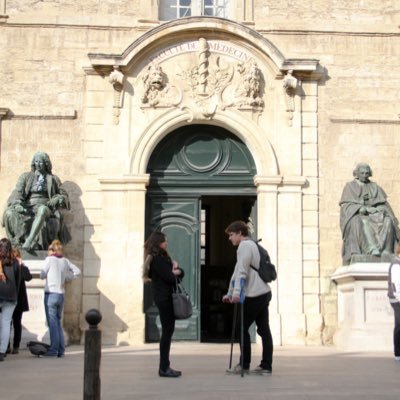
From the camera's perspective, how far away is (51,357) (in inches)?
400

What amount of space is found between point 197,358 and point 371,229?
3.77 metres

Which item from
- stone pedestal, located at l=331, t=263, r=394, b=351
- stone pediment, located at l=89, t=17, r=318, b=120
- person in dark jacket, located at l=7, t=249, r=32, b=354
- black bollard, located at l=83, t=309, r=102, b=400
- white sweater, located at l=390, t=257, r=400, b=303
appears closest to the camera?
black bollard, located at l=83, t=309, r=102, b=400

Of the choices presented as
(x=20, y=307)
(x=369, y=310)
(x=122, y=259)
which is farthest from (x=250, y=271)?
(x=122, y=259)

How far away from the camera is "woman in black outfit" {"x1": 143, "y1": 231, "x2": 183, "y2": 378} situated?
25.1ft

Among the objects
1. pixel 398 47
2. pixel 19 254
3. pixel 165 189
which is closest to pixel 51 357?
pixel 19 254

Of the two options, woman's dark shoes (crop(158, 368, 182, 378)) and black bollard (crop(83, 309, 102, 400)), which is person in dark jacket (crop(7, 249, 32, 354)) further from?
black bollard (crop(83, 309, 102, 400))

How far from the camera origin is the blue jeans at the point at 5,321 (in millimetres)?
9698

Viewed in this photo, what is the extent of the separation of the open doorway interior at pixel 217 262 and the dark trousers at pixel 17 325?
4.42 m

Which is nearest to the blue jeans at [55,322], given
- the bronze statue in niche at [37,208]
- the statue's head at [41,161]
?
the bronze statue in niche at [37,208]

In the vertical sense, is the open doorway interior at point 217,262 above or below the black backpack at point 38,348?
above

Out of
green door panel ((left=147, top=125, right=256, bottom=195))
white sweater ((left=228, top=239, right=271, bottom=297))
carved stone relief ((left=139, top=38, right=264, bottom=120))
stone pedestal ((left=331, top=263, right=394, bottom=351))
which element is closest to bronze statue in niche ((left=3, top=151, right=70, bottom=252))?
green door panel ((left=147, top=125, right=256, bottom=195))

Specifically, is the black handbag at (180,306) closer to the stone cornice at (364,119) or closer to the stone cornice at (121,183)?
the stone cornice at (121,183)

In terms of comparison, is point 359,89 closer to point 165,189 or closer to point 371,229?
point 371,229

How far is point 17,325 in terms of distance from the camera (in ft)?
35.1
